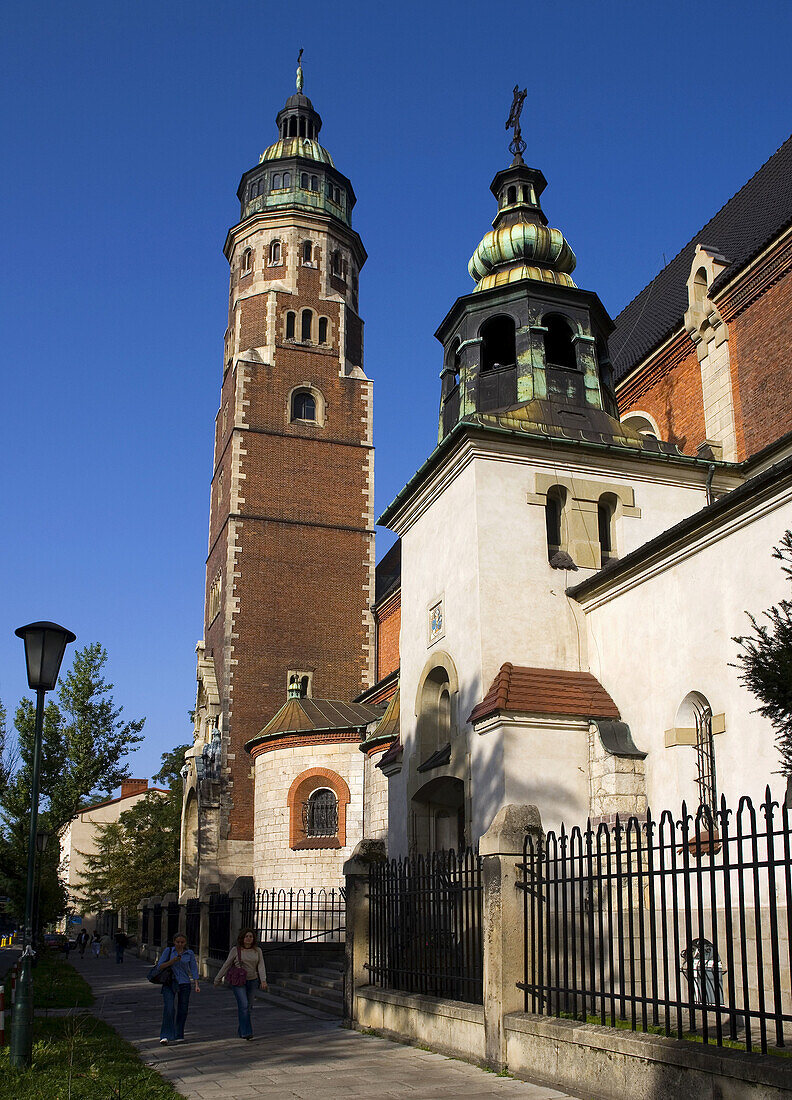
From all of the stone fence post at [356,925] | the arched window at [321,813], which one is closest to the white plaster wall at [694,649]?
the stone fence post at [356,925]

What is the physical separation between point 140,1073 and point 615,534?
1070cm

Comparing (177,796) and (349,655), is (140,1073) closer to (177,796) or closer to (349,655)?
(349,655)

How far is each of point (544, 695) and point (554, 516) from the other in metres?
3.40

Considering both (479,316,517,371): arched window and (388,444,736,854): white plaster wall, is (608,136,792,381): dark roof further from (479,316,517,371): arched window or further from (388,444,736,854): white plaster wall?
(388,444,736,854): white plaster wall

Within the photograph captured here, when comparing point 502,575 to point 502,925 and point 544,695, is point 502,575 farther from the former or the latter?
point 502,925

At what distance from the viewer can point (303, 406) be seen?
36.9 metres

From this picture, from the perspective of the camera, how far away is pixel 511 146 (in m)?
21.1

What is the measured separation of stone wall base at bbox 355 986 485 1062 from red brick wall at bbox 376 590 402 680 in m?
20.9

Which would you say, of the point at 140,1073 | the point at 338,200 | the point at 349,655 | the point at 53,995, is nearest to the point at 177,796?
the point at 349,655

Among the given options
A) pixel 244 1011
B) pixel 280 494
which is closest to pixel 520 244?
pixel 244 1011

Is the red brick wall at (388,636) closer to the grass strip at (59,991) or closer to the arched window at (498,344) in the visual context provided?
the grass strip at (59,991)

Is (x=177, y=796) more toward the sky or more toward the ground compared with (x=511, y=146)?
more toward the ground

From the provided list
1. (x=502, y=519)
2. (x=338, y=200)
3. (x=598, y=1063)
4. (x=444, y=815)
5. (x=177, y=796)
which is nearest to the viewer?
(x=598, y=1063)

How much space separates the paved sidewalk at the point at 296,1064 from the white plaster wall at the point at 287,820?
40.0ft
